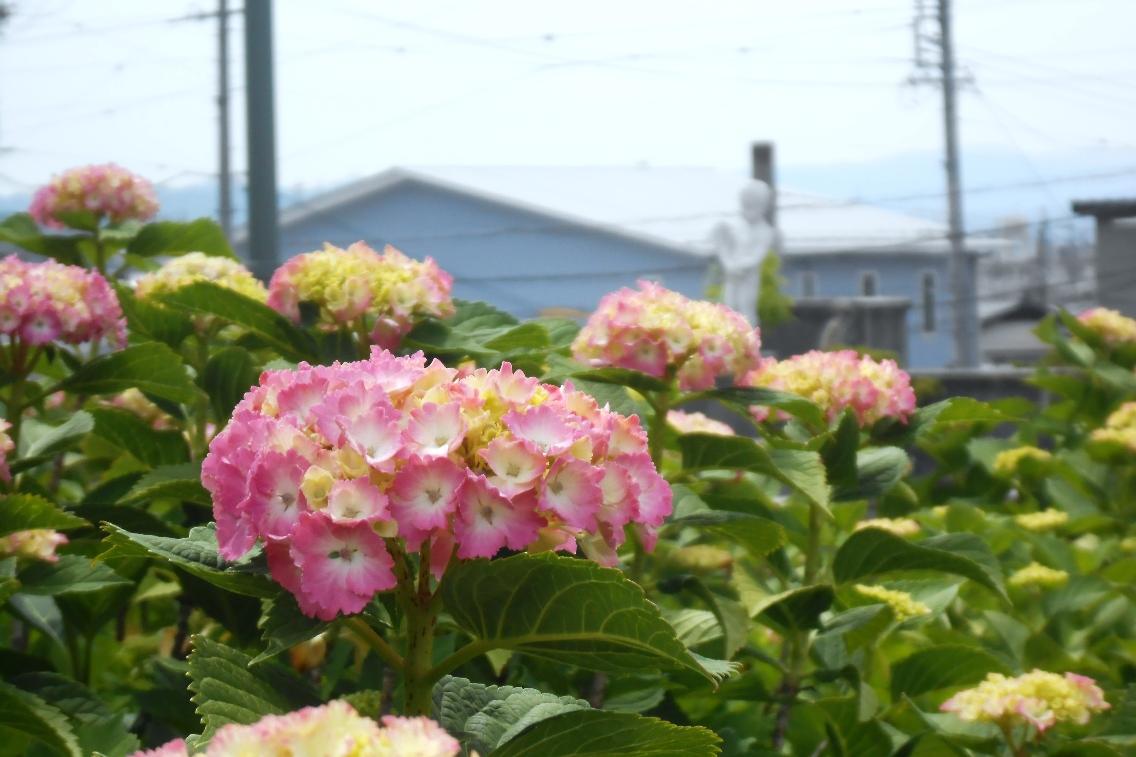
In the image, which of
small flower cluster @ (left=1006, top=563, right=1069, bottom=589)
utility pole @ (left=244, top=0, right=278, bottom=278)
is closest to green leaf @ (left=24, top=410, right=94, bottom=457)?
small flower cluster @ (left=1006, top=563, right=1069, bottom=589)

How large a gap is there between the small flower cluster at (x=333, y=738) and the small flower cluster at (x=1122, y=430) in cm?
316

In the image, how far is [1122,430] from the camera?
3617 mm

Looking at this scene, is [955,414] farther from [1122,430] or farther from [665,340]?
[1122,430]

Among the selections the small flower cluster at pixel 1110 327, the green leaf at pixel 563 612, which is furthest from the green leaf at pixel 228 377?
the small flower cluster at pixel 1110 327

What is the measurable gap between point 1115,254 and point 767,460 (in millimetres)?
15282

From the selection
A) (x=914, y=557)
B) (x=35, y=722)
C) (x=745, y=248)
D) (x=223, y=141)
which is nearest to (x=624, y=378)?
(x=914, y=557)

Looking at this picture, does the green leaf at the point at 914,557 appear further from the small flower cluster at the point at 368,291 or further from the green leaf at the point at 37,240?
the green leaf at the point at 37,240

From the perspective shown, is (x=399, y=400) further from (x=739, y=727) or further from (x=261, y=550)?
(x=739, y=727)

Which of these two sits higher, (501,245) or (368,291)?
(368,291)

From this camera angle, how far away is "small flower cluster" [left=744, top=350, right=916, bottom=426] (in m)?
2.16

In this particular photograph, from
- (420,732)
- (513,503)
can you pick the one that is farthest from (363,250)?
(420,732)

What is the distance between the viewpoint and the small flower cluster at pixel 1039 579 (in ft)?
8.59

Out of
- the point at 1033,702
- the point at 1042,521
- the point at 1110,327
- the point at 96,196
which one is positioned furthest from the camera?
the point at 1110,327

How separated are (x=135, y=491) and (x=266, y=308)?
0.36 m
